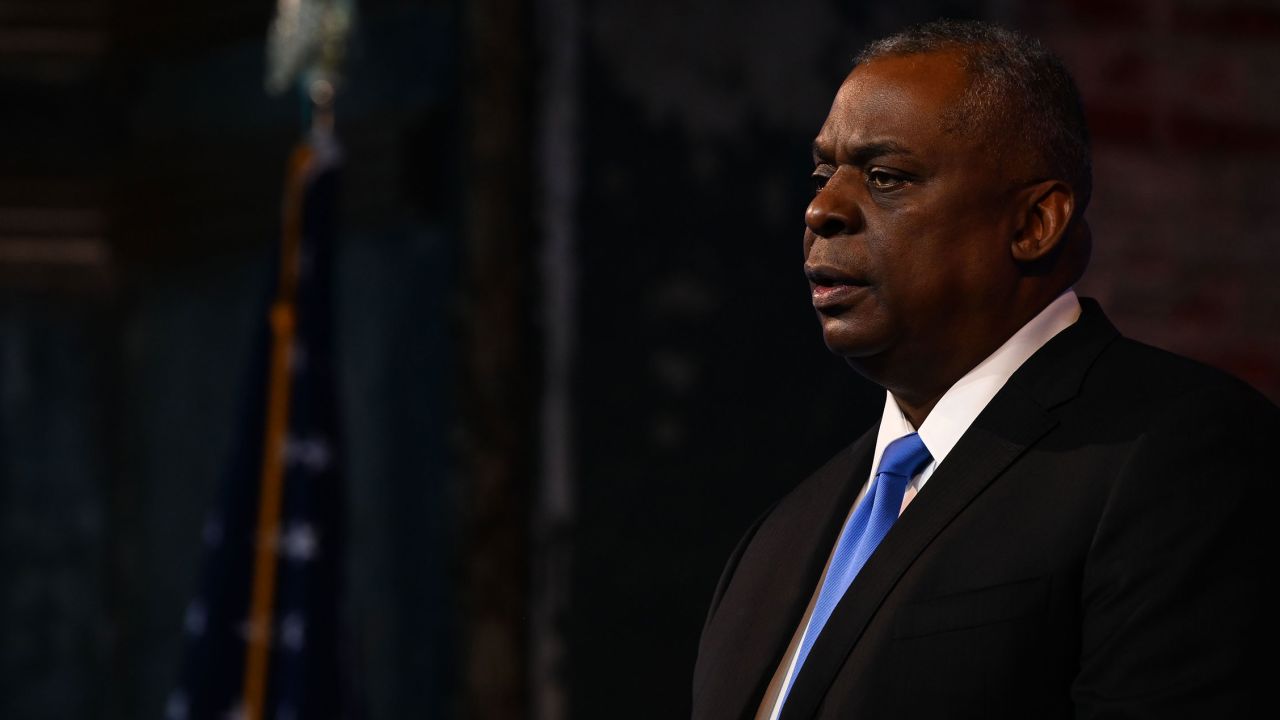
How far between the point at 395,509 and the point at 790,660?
2.16m

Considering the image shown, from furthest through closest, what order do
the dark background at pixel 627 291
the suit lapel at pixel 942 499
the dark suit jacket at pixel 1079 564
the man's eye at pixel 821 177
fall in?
the dark background at pixel 627 291, the man's eye at pixel 821 177, the suit lapel at pixel 942 499, the dark suit jacket at pixel 1079 564

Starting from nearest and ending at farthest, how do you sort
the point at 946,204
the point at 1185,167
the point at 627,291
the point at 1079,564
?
1. the point at 1079,564
2. the point at 946,204
3. the point at 627,291
4. the point at 1185,167

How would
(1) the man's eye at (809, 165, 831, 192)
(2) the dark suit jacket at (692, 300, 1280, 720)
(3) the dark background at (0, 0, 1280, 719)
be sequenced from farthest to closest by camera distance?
(3) the dark background at (0, 0, 1280, 719)
(1) the man's eye at (809, 165, 831, 192)
(2) the dark suit jacket at (692, 300, 1280, 720)

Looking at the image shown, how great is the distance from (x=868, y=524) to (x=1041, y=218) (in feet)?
0.76

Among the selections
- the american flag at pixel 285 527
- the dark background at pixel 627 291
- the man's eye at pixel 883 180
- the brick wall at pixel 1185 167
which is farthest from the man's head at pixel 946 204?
the american flag at pixel 285 527

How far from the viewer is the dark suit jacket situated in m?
0.89

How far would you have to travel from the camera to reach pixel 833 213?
3.56 feet

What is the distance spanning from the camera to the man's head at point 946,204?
3.47 ft

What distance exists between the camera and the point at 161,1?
420 centimetres

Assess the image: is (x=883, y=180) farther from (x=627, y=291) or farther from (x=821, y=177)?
(x=627, y=291)

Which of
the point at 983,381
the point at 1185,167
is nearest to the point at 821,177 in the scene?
the point at 983,381

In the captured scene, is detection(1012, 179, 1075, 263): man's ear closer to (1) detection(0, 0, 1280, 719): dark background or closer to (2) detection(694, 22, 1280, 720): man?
(2) detection(694, 22, 1280, 720): man

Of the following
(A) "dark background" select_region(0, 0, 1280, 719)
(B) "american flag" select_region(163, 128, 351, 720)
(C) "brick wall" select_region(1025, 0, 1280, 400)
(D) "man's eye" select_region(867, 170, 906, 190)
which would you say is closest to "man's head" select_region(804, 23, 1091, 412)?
(D) "man's eye" select_region(867, 170, 906, 190)

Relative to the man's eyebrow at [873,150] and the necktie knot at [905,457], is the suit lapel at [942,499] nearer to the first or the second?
the necktie knot at [905,457]
